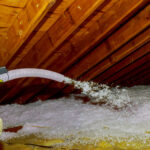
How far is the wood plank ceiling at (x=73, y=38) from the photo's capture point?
1.61 m

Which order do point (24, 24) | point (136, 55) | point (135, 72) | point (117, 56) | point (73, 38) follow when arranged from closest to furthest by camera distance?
point (24, 24) < point (73, 38) < point (117, 56) < point (136, 55) < point (135, 72)

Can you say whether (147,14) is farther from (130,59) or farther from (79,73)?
(79,73)

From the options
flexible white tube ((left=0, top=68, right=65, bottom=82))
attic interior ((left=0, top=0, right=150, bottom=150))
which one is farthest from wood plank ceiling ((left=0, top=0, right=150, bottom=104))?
flexible white tube ((left=0, top=68, right=65, bottom=82))

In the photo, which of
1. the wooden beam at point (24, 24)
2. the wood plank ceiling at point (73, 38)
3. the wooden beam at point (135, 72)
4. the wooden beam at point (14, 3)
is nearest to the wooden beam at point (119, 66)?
the wood plank ceiling at point (73, 38)

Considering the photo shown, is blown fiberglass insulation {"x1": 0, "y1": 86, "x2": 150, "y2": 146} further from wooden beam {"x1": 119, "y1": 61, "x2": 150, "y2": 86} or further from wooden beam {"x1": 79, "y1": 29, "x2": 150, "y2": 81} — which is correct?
wooden beam {"x1": 79, "y1": 29, "x2": 150, "y2": 81}

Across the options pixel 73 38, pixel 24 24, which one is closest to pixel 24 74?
pixel 24 24

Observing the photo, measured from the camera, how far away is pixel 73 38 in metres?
2.07

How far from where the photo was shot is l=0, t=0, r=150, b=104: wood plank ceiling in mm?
1605

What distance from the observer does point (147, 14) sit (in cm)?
189

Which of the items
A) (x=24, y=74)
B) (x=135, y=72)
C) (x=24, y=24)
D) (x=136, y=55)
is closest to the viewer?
(x=24, y=74)

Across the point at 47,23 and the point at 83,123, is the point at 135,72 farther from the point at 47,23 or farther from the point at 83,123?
the point at 47,23

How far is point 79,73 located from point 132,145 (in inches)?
55.0

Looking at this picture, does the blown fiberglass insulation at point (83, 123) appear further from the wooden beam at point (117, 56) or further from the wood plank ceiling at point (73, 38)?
the wooden beam at point (117, 56)

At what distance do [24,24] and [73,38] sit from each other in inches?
23.6
